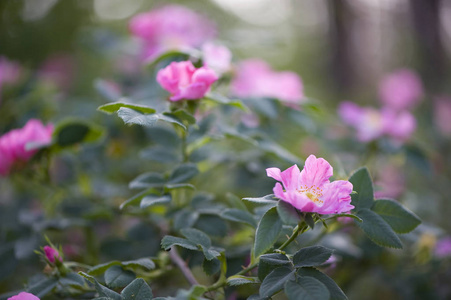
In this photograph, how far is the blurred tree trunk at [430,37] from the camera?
243cm

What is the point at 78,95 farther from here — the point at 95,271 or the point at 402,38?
the point at 402,38

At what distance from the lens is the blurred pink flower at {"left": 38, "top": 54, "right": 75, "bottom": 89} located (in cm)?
228

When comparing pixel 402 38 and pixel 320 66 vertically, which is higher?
pixel 402 38

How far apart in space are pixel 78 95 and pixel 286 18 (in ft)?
9.27

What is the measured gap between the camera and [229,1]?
2992mm

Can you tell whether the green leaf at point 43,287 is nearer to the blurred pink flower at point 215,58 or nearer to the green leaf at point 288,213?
the green leaf at point 288,213

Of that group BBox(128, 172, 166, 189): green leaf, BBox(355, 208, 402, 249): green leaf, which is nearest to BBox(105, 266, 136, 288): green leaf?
BBox(128, 172, 166, 189): green leaf

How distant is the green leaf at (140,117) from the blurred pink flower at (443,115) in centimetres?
158

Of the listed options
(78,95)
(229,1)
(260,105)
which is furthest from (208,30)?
(229,1)

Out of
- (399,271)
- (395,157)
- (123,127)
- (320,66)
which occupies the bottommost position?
(320,66)

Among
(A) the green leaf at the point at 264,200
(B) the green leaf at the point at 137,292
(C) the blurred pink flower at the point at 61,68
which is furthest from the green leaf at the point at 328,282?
(C) the blurred pink flower at the point at 61,68

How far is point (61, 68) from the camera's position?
2.31m

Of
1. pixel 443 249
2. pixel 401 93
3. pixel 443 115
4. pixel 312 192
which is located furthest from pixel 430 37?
pixel 312 192

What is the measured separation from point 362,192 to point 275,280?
222mm
